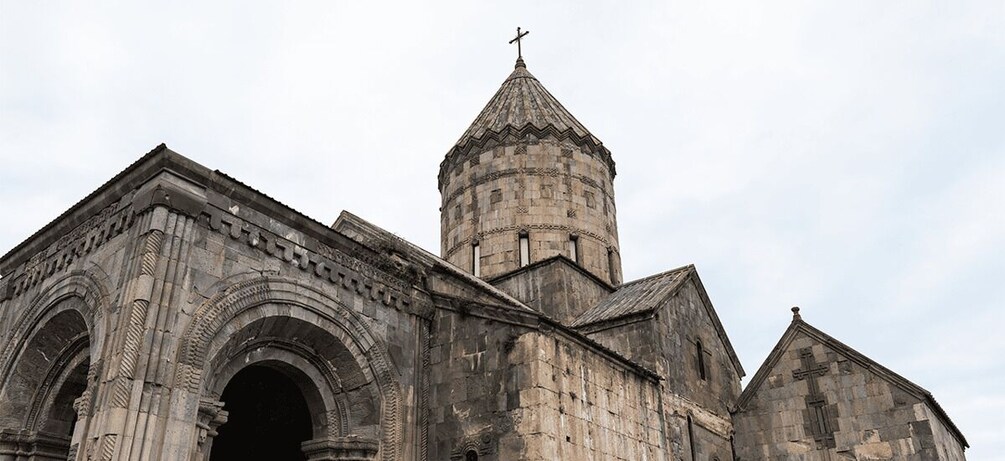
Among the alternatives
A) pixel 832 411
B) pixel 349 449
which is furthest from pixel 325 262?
pixel 832 411

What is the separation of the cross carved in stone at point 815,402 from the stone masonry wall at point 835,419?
0.05ft

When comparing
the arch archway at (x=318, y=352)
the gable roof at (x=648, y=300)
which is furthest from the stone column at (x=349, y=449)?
the gable roof at (x=648, y=300)

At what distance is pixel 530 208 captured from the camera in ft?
54.1

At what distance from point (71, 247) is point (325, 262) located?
2.92 m

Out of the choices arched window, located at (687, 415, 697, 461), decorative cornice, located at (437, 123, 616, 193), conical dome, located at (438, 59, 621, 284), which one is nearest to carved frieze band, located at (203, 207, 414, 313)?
arched window, located at (687, 415, 697, 461)

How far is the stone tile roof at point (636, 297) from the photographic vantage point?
13281mm

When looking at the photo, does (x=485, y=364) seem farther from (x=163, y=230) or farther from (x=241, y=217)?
(x=163, y=230)

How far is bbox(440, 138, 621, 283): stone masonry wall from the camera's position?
16.3 meters

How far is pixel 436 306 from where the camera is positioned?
35.8 ft

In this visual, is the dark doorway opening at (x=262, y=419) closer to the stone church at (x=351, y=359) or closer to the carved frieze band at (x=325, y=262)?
the stone church at (x=351, y=359)

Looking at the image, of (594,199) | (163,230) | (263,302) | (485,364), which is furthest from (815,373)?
(163,230)

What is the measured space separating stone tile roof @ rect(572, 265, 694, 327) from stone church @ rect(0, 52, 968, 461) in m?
0.08

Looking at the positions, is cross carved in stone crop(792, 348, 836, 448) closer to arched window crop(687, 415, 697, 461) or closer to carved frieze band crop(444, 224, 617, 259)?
arched window crop(687, 415, 697, 461)

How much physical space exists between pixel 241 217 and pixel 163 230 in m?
1.06
